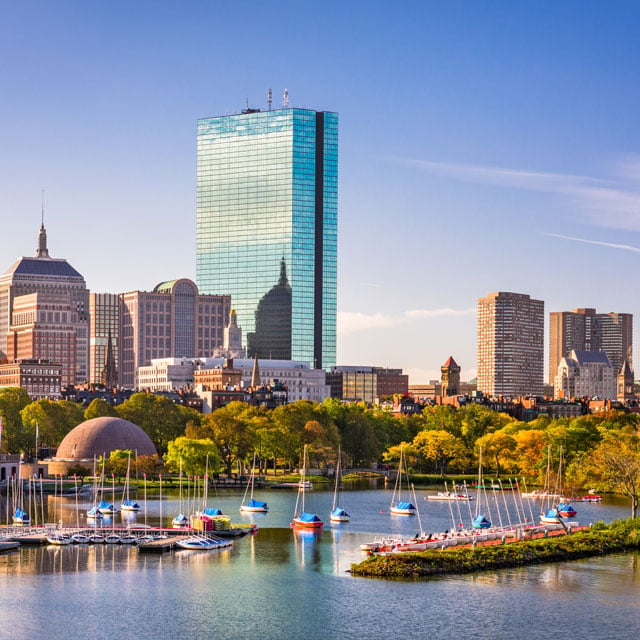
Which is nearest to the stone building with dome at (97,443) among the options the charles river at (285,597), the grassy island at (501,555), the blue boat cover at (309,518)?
the blue boat cover at (309,518)

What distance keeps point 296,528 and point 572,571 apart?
1271 inches

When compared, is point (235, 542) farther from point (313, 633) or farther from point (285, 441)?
point (285, 441)

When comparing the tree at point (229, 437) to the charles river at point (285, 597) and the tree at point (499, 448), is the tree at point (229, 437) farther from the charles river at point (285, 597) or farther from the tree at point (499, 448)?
the charles river at point (285, 597)

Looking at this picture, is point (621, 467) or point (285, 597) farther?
point (621, 467)

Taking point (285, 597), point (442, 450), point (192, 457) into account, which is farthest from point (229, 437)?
point (285, 597)

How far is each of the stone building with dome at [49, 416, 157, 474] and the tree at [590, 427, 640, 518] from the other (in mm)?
62976

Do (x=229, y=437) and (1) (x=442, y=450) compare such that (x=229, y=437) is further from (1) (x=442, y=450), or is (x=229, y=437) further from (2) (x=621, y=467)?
(2) (x=621, y=467)

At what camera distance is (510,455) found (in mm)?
188750

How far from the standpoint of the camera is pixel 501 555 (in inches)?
3875

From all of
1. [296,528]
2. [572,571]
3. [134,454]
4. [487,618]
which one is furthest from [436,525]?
[134,454]

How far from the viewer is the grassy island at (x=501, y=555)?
9362 cm

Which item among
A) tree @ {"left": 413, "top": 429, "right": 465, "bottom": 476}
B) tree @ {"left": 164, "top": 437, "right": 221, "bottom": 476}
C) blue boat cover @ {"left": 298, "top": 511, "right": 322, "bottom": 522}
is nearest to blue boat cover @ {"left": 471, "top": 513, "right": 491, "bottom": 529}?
blue boat cover @ {"left": 298, "top": 511, "right": 322, "bottom": 522}

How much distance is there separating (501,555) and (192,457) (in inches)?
3049

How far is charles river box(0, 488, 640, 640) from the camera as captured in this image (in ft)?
254
